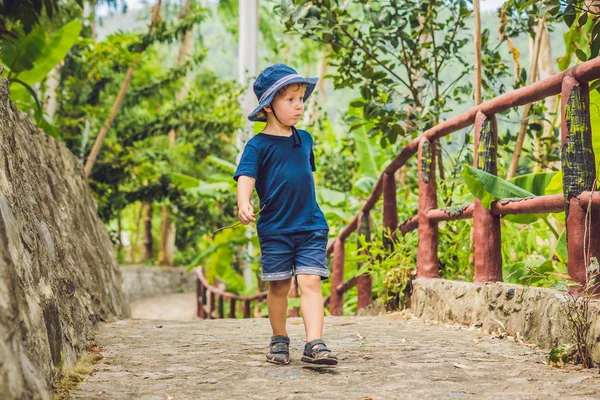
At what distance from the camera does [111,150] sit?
16.3 m

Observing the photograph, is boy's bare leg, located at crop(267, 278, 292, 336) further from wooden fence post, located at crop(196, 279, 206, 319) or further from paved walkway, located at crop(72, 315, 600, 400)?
wooden fence post, located at crop(196, 279, 206, 319)

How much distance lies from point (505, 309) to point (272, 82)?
167 cm

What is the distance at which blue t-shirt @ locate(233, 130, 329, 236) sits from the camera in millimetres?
3221

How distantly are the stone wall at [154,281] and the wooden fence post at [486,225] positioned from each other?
1515 centimetres

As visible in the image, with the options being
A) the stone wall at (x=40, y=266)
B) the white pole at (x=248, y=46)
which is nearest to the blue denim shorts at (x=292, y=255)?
the stone wall at (x=40, y=266)

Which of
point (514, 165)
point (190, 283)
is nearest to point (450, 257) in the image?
point (514, 165)

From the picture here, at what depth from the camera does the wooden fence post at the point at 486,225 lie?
13.3ft

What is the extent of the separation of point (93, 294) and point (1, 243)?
2.71 metres

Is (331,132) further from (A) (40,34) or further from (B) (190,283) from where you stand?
(B) (190,283)

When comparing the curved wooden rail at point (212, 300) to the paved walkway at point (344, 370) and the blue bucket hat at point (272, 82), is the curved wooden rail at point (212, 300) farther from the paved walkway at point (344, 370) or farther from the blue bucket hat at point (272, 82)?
the blue bucket hat at point (272, 82)

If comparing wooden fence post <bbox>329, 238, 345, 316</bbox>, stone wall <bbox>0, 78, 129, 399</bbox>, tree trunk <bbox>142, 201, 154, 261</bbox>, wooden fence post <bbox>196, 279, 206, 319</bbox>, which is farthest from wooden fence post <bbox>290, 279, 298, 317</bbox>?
tree trunk <bbox>142, 201, 154, 261</bbox>

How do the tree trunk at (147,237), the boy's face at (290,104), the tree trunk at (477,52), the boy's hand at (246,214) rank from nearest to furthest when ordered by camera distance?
the boy's hand at (246,214)
the boy's face at (290,104)
the tree trunk at (477,52)
the tree trunk at (147,237)

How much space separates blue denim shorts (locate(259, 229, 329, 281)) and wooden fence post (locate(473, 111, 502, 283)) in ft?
4.04

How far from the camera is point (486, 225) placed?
4.05 m
